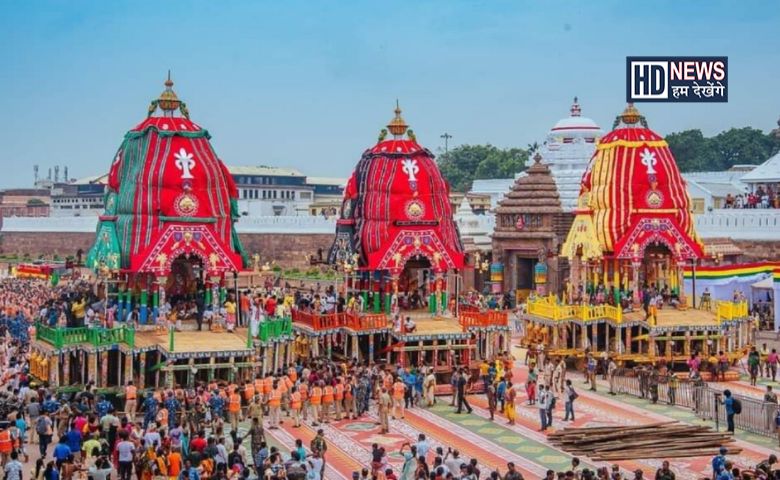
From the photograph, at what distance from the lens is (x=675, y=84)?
34.8m

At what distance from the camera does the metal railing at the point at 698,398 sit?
25.2m

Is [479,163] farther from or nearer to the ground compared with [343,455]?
farther from the ground

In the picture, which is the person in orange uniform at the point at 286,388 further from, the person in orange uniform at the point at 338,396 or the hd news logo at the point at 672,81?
the hd news logo at the point at 672,81

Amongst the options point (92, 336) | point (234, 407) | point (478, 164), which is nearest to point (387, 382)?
point (234, 407)

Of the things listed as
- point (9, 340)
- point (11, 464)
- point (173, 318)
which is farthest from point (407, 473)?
point (9, 340)

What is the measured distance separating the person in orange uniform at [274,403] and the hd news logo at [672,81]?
15.2 metres

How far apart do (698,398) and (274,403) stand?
10092 mm

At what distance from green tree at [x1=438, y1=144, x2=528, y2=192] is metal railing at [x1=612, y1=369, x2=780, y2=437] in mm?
69117

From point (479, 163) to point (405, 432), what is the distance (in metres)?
81.0

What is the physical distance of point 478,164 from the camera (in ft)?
351

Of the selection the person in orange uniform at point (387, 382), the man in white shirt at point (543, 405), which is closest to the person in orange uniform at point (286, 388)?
the person in orange uniform at point (387, 382)

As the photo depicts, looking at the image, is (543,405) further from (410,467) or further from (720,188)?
(720,188)

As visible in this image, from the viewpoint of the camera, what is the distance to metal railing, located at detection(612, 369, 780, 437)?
992 inches

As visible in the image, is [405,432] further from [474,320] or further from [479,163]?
[479,163]
